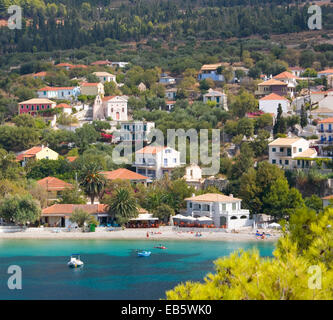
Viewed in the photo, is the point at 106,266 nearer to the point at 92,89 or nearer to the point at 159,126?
the point at 159,126

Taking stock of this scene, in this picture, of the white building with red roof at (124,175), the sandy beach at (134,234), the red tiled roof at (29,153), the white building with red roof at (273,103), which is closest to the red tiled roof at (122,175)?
the white building with red roof at (124,175)

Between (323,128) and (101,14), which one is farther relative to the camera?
(101,14)

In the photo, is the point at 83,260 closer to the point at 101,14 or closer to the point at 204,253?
the point at 204,253

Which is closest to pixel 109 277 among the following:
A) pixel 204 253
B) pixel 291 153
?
pixel 204 253

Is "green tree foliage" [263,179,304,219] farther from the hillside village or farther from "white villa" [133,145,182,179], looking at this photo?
"white villa" [133,145,182,179]
